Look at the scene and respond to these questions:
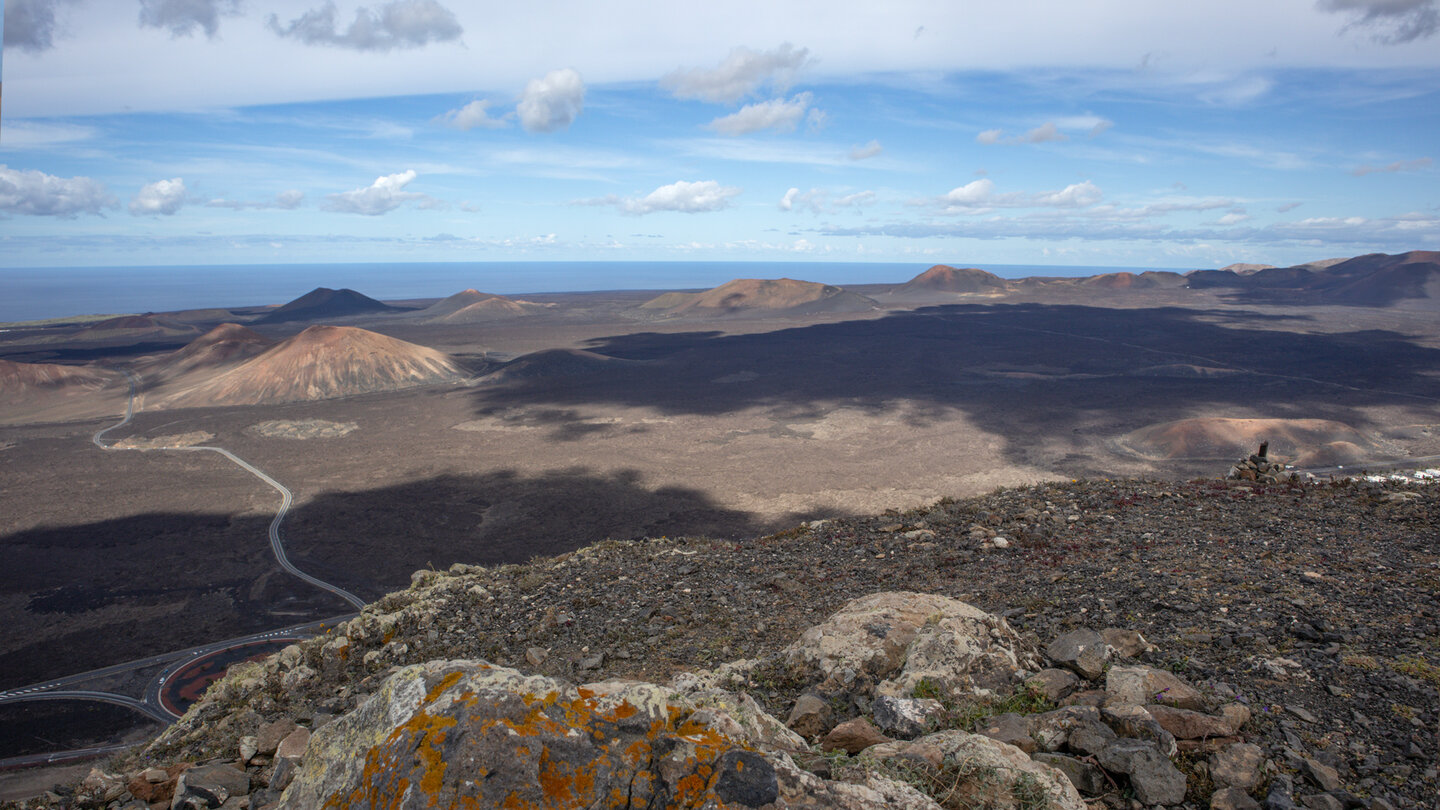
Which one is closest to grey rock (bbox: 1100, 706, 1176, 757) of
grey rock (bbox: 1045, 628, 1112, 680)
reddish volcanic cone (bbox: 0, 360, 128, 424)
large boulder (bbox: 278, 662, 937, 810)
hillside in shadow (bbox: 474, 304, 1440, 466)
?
grey rock (bbox: 1045, 628, 1112, 680)

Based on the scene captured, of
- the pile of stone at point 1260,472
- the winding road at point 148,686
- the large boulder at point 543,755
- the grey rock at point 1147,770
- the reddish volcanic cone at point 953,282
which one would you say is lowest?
the winding road at point 148,686

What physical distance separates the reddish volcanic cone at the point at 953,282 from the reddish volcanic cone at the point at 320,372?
107 metres

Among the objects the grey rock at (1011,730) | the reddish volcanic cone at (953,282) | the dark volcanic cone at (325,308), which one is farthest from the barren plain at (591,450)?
the reddish volcanic cone at (953,282)

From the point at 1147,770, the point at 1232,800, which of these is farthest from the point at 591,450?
the point at 1232,800

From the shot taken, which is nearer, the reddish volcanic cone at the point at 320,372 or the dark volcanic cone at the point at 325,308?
the reddish volcanic cone at the point at 320,372

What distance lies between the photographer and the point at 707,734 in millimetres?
2990

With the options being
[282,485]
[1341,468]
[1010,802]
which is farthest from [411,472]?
[1341,468]

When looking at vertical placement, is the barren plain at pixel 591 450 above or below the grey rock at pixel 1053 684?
below

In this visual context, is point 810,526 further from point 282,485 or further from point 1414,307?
point 1414,307

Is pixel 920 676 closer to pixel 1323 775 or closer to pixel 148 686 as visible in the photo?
pixel 1323 775

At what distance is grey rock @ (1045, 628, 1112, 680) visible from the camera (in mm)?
4402

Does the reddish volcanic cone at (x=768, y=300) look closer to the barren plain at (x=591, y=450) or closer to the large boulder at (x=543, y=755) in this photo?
the barren plain at (x=591, y=450)

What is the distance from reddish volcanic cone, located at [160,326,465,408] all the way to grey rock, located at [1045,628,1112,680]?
56.5m

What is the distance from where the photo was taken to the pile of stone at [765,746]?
2711 millimetres
